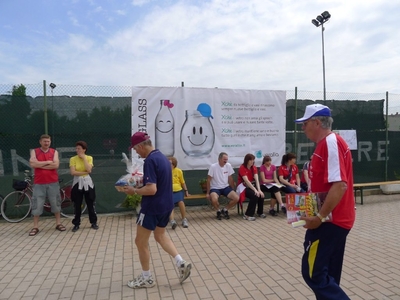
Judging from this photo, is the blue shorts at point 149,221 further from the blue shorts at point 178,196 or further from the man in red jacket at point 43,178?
the man in red jacket at point 43,178

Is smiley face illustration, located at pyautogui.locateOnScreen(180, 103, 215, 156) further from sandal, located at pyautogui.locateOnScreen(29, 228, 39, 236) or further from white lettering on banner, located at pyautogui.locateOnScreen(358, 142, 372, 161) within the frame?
white lettering on banner, located at pyautogui.locateOnScreen(358, 142, 372, 161)

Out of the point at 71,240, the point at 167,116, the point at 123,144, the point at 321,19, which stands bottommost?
the point at 71,240

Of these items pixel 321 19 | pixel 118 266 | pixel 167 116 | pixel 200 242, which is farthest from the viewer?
pixel 321 19

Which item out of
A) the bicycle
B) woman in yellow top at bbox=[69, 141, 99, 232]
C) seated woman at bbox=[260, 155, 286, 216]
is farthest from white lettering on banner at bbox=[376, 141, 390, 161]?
A: the bicycle

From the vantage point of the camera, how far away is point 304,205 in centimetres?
267

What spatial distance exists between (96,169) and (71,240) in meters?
1.95

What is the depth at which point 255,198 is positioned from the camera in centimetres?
731

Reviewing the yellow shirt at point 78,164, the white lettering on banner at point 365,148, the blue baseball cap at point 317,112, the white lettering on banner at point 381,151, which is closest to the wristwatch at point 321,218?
the blue baseball cap at point 317,112

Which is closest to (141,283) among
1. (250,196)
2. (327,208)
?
(327,208)

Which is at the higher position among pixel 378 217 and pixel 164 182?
pixel 164 182

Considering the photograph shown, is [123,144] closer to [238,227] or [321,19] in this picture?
[238,227]

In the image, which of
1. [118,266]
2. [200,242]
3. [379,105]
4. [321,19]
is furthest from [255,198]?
[321,19]

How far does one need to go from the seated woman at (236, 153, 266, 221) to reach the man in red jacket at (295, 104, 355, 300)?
14.9 ft

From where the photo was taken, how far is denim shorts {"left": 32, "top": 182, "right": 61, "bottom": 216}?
6346mm
